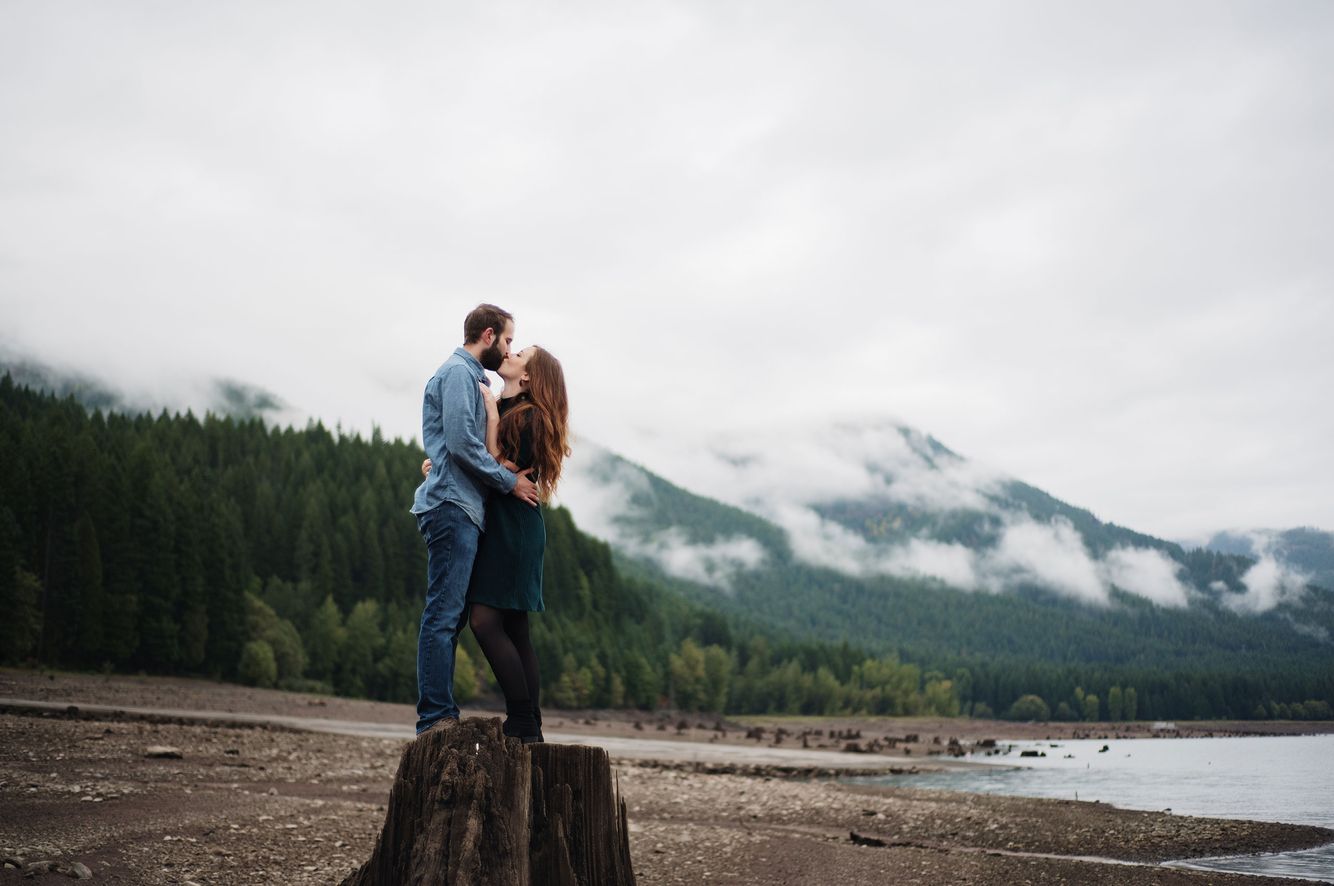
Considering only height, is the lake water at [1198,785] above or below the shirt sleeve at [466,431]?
below

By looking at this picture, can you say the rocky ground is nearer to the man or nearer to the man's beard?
the man

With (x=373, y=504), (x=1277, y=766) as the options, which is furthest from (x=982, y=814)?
(x=373, y=504)

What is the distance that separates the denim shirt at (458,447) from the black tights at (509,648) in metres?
0.71

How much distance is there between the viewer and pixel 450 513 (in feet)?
23.9

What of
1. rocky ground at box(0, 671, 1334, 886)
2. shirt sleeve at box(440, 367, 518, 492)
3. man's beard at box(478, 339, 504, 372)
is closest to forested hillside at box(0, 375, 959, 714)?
rocky ground at box(0, 671, 1334, 886)

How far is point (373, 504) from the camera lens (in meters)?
119

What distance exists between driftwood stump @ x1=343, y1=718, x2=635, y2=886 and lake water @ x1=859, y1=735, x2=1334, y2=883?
1745 centimetres

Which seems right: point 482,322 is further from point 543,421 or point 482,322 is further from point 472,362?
point 543,421

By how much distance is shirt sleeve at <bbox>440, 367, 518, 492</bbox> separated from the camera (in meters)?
7.21

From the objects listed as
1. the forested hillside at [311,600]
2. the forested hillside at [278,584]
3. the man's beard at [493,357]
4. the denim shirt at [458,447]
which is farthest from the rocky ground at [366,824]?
the forested hillside at [311,600]

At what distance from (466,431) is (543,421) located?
752 millimetres

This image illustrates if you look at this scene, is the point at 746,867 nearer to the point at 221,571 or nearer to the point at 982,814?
the point at 982,814

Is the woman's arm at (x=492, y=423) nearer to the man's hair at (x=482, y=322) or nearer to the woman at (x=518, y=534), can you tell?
the woman at (x=518, y=534)

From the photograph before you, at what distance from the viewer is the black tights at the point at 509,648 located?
7.37 meters
